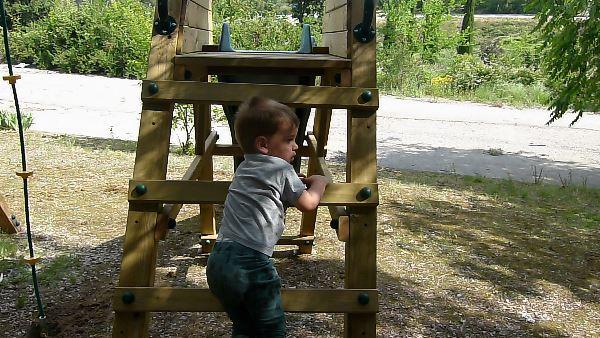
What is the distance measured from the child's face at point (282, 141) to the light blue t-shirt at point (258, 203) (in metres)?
0.02

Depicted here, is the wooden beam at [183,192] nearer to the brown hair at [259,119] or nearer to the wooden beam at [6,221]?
the brown hair at [259,119]

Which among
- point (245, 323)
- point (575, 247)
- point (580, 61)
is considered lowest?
point (575, 247)

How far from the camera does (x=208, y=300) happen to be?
236 centimetres

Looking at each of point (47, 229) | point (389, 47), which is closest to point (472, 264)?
point (47, 229)

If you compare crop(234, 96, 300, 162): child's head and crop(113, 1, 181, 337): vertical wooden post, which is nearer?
crop(234, 96, 300, 162): child's head

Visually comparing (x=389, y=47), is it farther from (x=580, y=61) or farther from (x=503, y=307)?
(x=503, y=307)

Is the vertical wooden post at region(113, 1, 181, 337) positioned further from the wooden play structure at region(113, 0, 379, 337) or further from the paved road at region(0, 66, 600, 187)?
the paved road at region(0, 66, 600, 187)

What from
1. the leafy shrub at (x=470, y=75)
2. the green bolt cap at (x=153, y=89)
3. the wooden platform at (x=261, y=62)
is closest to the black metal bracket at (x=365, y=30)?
the wooden platform at (x=261, y=62)

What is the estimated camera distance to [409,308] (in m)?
3.62

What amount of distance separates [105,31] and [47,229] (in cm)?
1400

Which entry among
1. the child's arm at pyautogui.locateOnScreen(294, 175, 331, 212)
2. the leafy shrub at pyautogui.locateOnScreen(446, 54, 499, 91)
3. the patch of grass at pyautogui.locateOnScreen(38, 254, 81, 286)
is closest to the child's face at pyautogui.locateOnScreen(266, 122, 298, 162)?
the child's arm at pyautogui.locateOnScreen(294, 175, 331, 212)

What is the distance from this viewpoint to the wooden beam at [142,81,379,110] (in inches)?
101

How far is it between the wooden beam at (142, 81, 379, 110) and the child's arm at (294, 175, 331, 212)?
34 centimetres

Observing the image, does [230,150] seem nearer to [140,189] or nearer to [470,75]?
[140,189]
